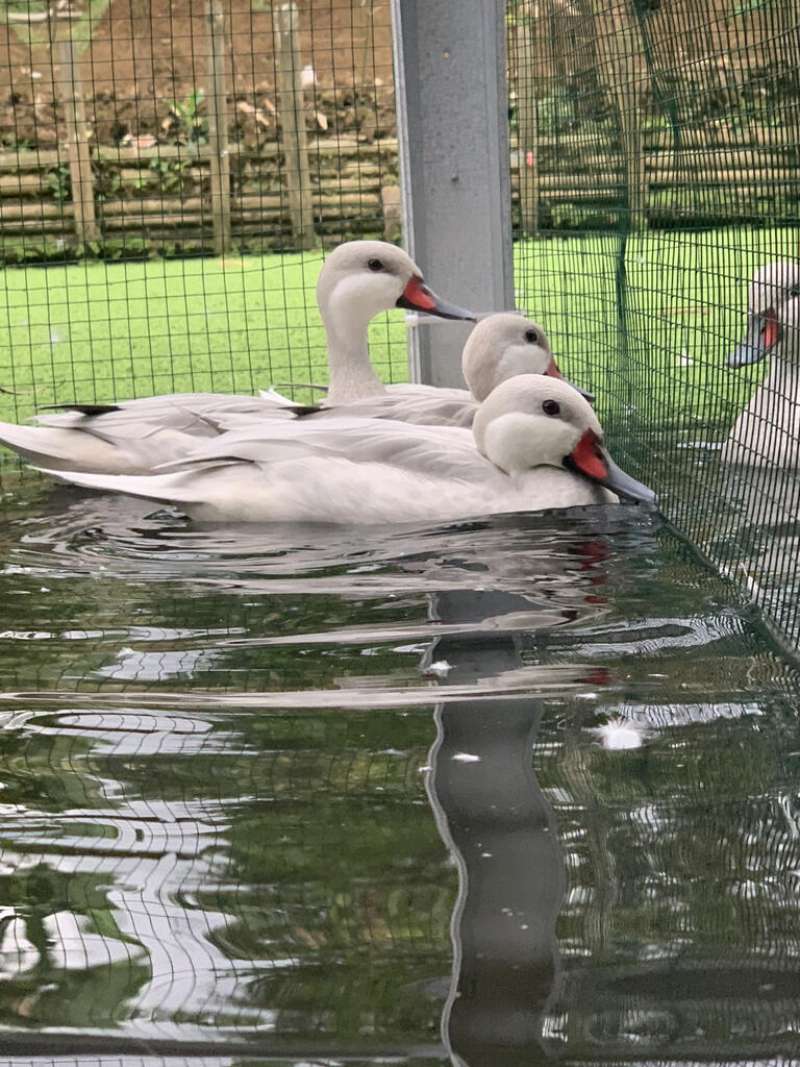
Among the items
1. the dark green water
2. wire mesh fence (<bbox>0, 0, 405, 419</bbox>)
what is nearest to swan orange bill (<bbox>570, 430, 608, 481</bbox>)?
the dark green water

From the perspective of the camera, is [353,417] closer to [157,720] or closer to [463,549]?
[463,549]

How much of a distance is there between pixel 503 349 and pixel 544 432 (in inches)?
36.7

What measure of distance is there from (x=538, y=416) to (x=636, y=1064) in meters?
3.24

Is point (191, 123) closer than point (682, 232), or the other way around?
point (682, 232)

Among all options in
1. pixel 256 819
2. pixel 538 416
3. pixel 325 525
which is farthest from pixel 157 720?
pixel 538 416

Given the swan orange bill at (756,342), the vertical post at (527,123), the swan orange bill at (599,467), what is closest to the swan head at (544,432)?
the swan orange bill at (599,467)

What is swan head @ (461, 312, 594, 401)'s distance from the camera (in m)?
5.79

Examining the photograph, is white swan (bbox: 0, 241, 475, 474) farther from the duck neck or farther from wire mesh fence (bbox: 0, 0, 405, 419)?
wire mesh fence (bbox: 0, 0, 405, 419)

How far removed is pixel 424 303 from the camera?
623 cm

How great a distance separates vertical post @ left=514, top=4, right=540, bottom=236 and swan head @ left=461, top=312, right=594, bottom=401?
108cm

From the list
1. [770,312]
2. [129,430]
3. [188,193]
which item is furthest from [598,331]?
[188,193]

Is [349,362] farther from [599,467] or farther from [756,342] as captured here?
[756,342]

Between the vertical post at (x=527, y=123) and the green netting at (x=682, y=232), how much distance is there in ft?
0.04

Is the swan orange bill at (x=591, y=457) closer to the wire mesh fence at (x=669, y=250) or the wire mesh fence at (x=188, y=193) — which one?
the wire mesh fence at (x=669, y=250)
